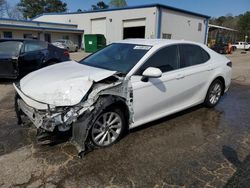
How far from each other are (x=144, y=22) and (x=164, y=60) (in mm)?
23376

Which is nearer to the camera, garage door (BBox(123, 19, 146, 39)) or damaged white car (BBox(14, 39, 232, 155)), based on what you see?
damaged white car (BBox(14, 39, 232, 155))

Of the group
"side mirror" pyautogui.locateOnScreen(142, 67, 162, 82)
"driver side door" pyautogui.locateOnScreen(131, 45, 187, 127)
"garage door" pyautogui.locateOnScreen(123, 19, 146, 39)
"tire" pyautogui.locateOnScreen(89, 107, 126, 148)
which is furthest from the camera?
"garage door" pyautogui.locateOnScreen(123, 19, 146, 39)

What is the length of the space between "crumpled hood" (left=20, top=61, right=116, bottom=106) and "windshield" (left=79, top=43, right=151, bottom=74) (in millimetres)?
424

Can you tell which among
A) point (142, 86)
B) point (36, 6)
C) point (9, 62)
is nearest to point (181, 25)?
point (9, 62)

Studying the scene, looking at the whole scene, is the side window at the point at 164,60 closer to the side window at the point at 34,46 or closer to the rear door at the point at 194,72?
the rear door at the point at 194,72

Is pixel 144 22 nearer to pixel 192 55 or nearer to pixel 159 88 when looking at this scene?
pixel 192 55

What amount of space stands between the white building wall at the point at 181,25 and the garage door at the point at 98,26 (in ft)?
28.0

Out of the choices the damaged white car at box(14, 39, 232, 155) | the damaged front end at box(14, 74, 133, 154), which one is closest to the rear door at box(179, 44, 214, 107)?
the damaged white car at box(14, 39, 232, 155)

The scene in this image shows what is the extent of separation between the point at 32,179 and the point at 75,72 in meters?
1.71

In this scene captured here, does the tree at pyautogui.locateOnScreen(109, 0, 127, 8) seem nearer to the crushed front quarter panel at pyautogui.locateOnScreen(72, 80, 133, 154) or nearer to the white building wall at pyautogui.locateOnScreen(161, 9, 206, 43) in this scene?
the white building wall at pyautogui.locateOnScreen(161, 9, 206, 43)

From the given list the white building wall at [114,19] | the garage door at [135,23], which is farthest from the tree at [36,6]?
the garage door at [135,23]

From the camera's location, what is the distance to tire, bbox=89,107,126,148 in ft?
11.4

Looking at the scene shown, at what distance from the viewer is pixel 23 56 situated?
7660 mm

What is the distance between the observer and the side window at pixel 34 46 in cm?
797
